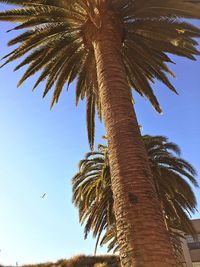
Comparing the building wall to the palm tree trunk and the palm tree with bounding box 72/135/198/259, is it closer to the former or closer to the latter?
the palm tree with bounding box 72/135/198/259

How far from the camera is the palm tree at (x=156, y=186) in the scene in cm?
1820

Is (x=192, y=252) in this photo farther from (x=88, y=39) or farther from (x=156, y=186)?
(x=88, y=39)

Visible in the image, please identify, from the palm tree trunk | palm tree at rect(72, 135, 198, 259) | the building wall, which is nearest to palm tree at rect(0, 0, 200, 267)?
the palm tree trunk

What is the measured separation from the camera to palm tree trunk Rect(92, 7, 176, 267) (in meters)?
5.28

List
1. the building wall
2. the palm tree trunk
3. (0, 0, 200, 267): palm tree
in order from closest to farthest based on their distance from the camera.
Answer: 1. the palm tree trunk
2. (0, 0, 200, 267): palm tree
3. the building wall

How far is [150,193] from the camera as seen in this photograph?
5980 millimetres

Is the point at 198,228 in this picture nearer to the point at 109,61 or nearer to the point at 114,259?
the point at 114,259

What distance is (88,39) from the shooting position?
9.00m

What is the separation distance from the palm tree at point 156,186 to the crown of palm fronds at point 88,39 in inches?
258

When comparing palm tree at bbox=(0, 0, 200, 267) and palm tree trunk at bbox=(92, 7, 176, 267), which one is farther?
palm tree at bbox=(0, 0, 200, 267)

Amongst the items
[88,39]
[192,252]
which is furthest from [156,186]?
[192,252]

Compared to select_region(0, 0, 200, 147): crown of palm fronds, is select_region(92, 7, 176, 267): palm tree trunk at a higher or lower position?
lower

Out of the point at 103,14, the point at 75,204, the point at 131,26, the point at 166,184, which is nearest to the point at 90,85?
the point at 131,26

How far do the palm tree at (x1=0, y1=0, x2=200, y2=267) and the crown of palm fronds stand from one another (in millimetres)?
24
